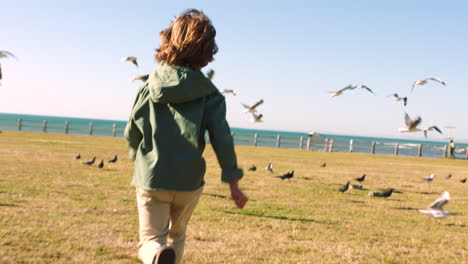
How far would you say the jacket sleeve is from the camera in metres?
2.85

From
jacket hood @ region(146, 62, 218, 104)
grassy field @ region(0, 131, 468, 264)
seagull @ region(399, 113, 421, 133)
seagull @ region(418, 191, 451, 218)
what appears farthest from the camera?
seagull @ region(399, 113, 421, 133)

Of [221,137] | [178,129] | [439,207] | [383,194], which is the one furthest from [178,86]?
[383,194]

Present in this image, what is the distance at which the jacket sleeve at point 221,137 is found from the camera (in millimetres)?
2848

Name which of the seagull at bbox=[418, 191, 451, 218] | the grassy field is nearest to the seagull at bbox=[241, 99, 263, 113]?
Result: the grassy field

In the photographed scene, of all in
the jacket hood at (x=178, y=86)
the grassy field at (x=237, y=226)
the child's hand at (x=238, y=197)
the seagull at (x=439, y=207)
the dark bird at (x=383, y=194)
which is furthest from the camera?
the dark bird at (x=383, y=194)

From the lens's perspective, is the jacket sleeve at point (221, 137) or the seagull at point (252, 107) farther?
the seagull at point (252, 107)

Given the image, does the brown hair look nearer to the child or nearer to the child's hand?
the child

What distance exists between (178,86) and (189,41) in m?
0.31

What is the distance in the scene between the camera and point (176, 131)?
9.23ft

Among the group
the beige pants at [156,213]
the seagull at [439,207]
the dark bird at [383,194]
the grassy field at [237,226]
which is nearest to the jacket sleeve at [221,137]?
the beige pants at [156,213]

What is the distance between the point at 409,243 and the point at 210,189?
190 inches

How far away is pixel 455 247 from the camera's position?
542 centimetres

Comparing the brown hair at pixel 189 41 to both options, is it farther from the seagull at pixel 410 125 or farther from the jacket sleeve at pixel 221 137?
the seagull at pixel 410 125

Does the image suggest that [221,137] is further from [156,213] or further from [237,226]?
[237,226]
